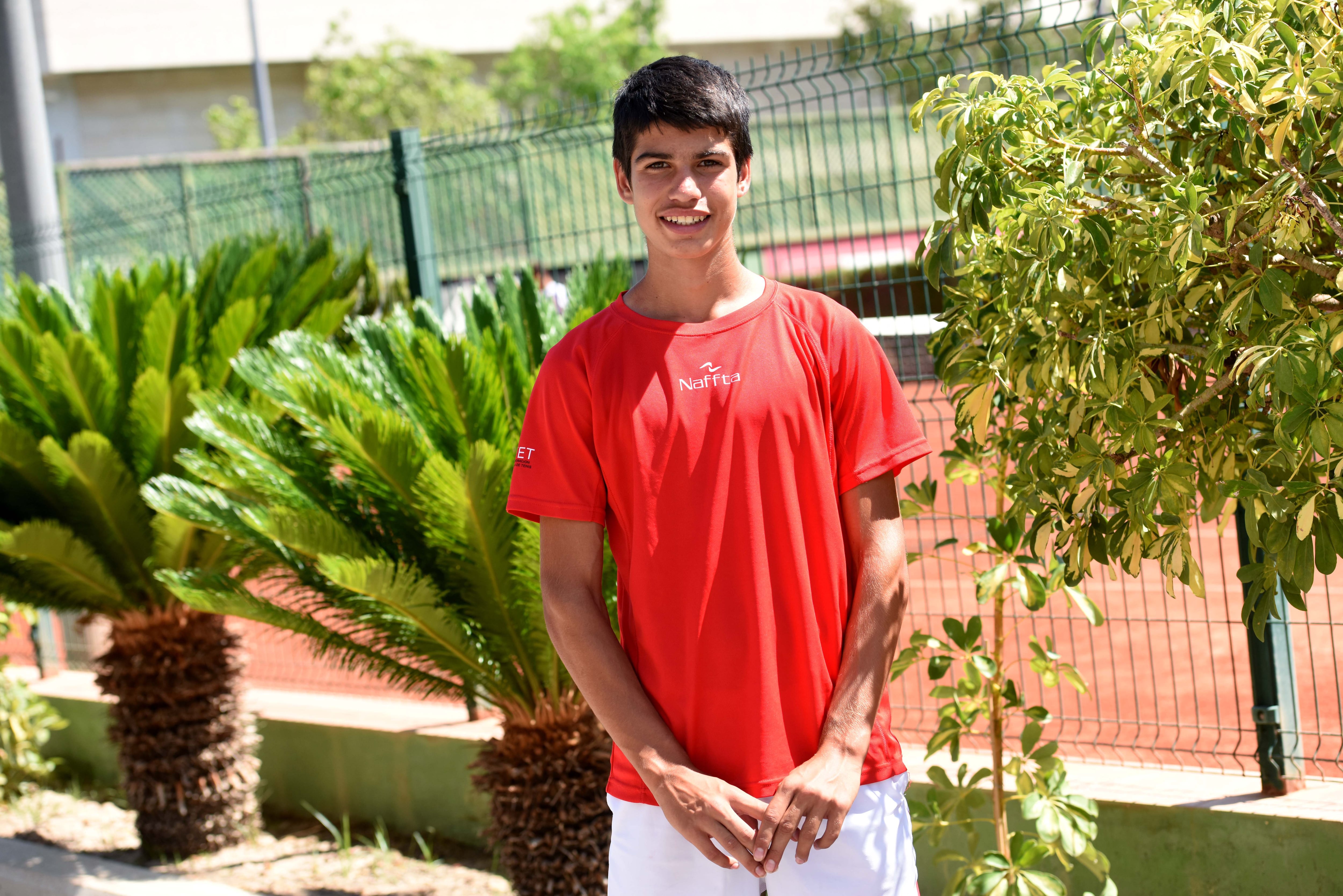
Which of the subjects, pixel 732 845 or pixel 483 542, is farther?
pixel 483 542

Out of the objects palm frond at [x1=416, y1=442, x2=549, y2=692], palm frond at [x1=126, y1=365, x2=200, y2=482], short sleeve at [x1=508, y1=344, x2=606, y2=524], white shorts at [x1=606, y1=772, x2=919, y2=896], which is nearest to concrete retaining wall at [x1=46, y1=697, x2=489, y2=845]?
palm frond at [x1=416, y1=442, x2=549, y2=692]

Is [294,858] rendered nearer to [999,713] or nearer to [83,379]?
[83,379]

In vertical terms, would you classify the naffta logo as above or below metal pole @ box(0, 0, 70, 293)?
below

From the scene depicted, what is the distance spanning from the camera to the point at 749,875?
231 cm

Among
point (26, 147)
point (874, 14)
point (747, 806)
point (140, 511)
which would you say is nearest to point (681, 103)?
point (747, 806)

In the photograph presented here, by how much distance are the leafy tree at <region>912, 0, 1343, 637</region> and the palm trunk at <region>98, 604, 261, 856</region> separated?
4102 millimetres

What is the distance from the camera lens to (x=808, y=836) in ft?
7.13

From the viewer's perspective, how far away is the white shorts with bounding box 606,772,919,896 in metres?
2.25

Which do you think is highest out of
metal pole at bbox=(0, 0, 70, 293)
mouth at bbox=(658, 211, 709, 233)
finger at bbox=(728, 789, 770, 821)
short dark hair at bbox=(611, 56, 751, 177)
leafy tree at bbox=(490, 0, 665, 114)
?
leafy tree at bbox=(490, 0, 665, 114)

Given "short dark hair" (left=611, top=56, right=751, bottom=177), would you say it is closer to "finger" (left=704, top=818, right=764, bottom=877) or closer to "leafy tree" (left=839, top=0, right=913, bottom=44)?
"finger" (left=704, top=818, right=764, bottom=877)

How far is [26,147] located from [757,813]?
310 inches

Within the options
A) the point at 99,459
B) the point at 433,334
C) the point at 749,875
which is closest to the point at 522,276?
the point at 433,334

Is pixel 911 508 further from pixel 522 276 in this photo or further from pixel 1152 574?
pixel 1152 574

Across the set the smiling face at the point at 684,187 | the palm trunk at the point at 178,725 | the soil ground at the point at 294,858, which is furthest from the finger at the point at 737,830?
the palm trunk at the point at 178,725
